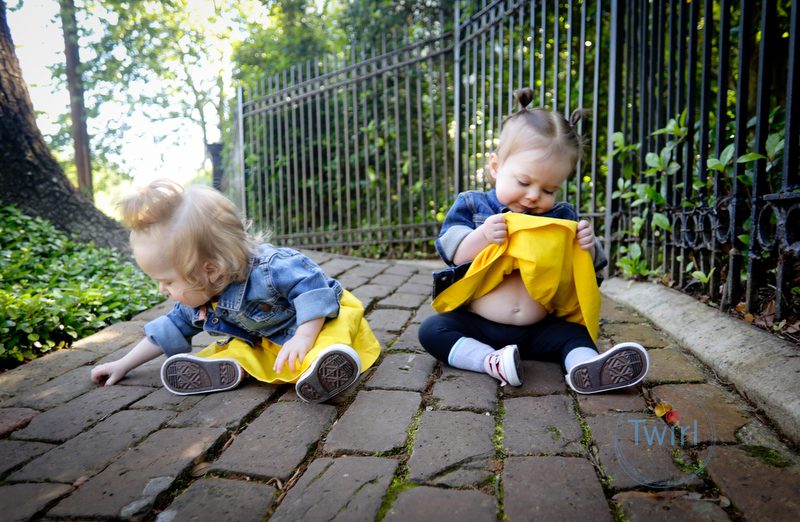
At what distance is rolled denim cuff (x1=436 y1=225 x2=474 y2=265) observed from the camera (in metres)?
2.09

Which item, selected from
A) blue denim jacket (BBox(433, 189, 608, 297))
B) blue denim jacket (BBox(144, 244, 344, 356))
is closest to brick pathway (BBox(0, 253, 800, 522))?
blue denim jacket (BBox(144, 244, 344, 356))

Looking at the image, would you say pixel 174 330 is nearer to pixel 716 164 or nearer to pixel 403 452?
pixel 403 452

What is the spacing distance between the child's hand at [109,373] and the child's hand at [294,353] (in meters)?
0.74

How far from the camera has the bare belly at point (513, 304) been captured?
6.79 ft

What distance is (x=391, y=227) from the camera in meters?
6.13

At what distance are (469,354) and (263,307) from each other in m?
0.84

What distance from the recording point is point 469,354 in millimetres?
1991

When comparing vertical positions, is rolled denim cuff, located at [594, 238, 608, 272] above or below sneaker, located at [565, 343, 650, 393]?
above

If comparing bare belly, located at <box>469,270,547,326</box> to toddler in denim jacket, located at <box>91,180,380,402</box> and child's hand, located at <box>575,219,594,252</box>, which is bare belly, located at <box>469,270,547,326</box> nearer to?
child's hand, located at <box>575,219,594,252</box>

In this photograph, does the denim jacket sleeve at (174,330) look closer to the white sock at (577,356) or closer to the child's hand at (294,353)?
the child's hand at (294,353)

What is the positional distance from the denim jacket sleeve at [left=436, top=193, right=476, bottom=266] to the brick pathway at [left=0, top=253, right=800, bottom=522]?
484mm

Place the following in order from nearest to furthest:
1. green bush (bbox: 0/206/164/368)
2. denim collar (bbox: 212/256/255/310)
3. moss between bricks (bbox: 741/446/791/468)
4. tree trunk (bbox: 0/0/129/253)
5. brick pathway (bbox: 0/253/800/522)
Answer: brick pathway (bbox: 0/253/800/522) < moss between bricks (bbox: 741/446/791/468) < denim collar (bbox: 212/256/255/310) < green bush (bbox: 0/206/164/368) < tree trunk (bbox: 0/0/129/253)

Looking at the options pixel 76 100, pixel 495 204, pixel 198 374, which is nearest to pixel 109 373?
pixel 198 374

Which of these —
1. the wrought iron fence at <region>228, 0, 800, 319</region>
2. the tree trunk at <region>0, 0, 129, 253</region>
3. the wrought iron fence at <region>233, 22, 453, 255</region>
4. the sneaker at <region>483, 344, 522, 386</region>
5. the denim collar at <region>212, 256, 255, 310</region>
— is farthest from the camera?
the wrought iron fence at <region>233, 22, 453, 255</region>
